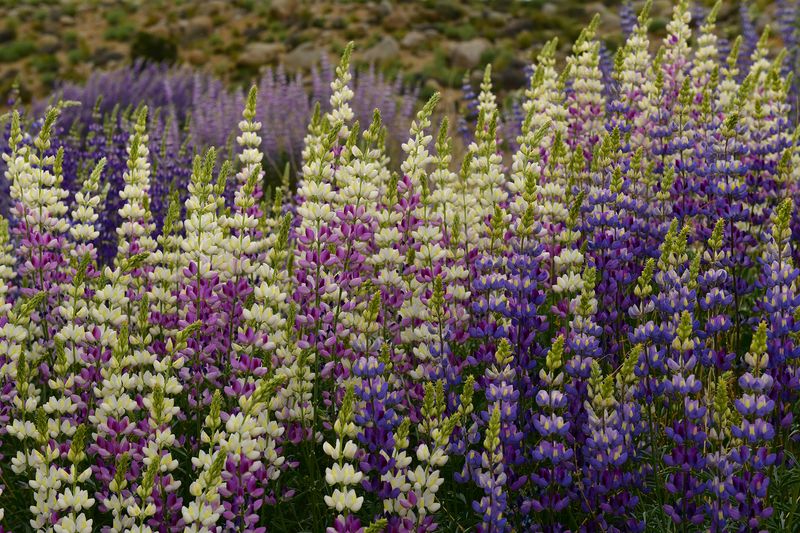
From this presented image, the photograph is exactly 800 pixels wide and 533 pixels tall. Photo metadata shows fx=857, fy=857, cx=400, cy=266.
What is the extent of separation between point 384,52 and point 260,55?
3493 mm

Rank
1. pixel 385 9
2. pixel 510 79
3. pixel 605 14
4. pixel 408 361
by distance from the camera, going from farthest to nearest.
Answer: pixel 385 9 → pixel 605 14 → pixel 510 79 → pixel 408 361

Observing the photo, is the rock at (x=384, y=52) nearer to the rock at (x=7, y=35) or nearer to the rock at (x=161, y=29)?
the rock at (x=161, y=29)

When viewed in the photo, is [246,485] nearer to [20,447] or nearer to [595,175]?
[20,447]

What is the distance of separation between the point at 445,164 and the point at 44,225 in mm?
1570

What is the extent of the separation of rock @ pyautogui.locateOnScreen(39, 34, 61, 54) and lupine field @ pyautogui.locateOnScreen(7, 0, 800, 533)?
24193 mm

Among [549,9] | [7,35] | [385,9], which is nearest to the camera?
[549,9]

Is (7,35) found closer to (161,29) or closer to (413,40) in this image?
(161,29)

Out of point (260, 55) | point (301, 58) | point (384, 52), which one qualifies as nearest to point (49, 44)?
point (260, 55)

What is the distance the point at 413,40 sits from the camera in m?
22.3

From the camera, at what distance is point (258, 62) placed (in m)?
22.0

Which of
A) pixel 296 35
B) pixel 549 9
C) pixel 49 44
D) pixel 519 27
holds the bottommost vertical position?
pixel 49 44

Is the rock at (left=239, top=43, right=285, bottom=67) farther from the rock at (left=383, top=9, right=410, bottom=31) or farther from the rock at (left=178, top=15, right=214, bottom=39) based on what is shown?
the rock at (left=383, top=9, right=410, bottom=31)

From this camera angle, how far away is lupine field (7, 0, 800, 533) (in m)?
2.44

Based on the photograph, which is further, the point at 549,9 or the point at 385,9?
the point at 385,9
